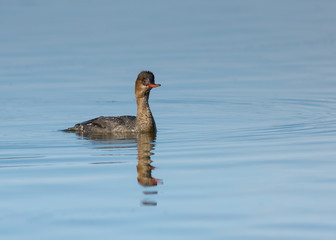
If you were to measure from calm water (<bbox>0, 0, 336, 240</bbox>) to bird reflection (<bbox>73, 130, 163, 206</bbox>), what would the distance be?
0.16 feet

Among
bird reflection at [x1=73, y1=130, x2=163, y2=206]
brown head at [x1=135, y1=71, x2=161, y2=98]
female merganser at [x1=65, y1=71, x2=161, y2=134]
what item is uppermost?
brown head at [x1=135, y1=71, x2=161, y2=98]

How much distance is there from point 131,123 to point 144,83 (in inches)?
32.5

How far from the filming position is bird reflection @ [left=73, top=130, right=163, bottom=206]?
10.9m

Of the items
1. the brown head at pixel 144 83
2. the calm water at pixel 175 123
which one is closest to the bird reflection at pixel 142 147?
the calm water at pixel 175 123

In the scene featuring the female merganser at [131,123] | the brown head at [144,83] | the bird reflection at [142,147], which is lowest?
the bird reflection at [142,147]

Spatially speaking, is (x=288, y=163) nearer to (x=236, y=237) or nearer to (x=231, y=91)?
(x=236, y=237)

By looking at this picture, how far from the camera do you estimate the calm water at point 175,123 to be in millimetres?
9164

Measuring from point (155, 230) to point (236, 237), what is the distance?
0.88m

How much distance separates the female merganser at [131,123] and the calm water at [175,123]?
39cm

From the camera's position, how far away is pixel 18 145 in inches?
565

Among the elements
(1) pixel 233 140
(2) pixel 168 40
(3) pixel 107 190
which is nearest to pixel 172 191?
(3) pixel 107 190

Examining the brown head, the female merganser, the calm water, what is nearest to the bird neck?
the female merganser

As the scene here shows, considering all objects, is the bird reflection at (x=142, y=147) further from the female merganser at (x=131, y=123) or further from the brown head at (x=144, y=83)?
the brown head at (x=144, y=83)

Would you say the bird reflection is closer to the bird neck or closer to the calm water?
the calm water
